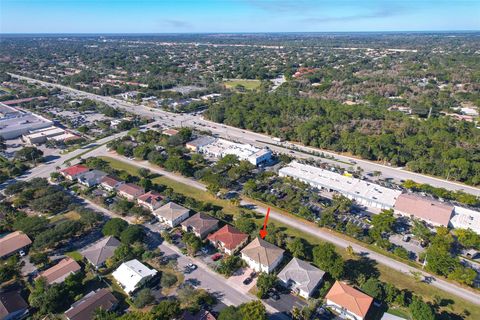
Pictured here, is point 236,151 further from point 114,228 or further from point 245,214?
point 114,228

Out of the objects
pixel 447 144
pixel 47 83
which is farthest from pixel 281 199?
pixel 47 83

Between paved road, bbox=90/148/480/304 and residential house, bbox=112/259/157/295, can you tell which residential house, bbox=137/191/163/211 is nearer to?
paved road, bbox=90/148/480/304

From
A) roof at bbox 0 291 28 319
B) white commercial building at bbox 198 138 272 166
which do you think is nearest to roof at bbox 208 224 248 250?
roof at bbox 0 291 28 319

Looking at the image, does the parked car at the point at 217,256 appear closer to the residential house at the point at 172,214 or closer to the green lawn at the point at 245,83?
the residential house at the point at 172,214

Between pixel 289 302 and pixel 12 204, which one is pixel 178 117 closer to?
pixel 12 204

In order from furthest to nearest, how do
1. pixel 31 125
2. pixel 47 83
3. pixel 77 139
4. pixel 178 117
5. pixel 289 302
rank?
1. pixel 47 83
2. pixel 178 117
3. pixel 31 125
4. pixel 77 139
5. pixel 289 302

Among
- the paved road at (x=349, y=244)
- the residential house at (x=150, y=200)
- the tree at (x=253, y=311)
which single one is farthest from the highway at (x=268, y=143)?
the tree at (x=253, y=311)
